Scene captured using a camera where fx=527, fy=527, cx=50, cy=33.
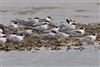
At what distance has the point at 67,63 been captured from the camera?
11422 mm

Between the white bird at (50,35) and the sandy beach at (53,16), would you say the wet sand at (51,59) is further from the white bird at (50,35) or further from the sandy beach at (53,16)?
the white bird at (50,35)

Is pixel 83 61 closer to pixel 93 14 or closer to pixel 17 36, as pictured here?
pixel 17 36

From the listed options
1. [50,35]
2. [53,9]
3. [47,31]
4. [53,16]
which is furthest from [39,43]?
[53,9]

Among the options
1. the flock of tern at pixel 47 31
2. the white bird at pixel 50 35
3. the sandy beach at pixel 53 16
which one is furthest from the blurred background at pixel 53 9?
the white bird at pixel 50 35

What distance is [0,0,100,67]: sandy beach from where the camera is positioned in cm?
1151

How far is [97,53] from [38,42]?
1904 millimetres

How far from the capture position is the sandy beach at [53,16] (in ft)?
37.8

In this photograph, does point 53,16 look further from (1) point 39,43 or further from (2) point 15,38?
(2) point 15,38

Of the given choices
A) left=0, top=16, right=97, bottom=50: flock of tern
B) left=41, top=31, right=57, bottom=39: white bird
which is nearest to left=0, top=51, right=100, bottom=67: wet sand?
left=0, top=16, right=97, bottom=50: flock of tern

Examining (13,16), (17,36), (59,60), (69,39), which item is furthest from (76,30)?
(13,16)

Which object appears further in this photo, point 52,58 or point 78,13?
point 78,13

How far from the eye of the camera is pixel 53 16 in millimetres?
18906

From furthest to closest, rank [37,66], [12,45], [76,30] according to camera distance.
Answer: [76,30]
[12,45]
[37,66]

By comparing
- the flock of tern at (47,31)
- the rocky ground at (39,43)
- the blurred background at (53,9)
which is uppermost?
the flock of tern at (47,31)
